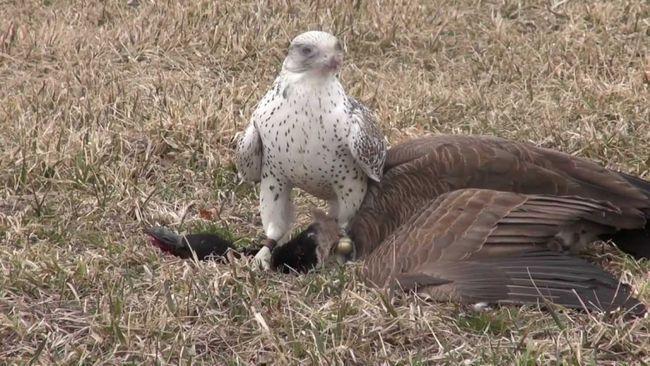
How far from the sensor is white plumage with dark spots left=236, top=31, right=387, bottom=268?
5.18 metres

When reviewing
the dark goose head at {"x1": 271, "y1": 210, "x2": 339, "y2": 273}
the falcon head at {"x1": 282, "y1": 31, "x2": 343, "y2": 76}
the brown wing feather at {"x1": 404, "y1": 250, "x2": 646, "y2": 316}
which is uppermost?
the falcon head at {"x1": 282, "y1": 31, "x2": 343, "y2": 76}

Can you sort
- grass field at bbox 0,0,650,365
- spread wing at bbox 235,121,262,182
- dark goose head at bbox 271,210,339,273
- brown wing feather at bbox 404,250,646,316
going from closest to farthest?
grass field at bbox 0,0,650,365, brown wing feather at bbox 404,250,646,316, dark goose head at bbox 271,210,339,273, spread wing at bbox 235,121,262,182

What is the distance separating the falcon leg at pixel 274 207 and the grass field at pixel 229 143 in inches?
12.8

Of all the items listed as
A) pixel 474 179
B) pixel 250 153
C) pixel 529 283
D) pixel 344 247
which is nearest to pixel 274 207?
pixel 250 153

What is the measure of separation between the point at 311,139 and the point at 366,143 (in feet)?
0.79

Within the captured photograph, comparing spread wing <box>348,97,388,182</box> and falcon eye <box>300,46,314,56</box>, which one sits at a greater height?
falcon eye <box>300,46,314,56</box>

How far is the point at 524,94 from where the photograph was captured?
7016 mm

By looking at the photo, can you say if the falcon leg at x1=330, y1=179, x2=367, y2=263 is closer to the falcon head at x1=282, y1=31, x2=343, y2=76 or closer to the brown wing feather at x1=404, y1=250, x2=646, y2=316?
the falcon head at x1=282, y1=31, x2=343, y2=76

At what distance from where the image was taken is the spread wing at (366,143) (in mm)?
5219

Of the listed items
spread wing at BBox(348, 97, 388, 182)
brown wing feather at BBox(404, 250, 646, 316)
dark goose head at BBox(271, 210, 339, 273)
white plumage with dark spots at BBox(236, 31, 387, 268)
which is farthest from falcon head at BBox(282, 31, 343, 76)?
brown wing feather at BBox(404, 250, 646, 316)

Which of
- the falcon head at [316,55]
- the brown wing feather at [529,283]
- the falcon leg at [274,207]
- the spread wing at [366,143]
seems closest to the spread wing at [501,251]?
the brown wing feather at [529,283]

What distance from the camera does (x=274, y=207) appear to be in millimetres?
5473

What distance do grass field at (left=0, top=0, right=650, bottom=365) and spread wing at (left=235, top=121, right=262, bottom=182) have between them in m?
0.36

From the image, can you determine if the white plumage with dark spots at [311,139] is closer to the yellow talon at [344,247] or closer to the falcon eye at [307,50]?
the falcon eye at [307,50]
